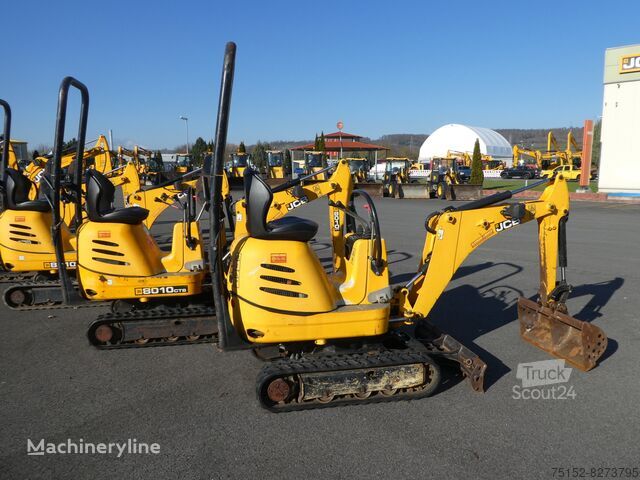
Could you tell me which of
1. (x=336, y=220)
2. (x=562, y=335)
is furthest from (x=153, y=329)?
(x=562, y=335)

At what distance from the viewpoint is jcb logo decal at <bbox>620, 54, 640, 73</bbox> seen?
2480 cm

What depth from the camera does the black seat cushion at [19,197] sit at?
7738mm

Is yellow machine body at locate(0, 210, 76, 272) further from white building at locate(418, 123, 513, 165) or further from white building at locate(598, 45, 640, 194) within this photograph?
white building at locate(418, 123, 513, 165)

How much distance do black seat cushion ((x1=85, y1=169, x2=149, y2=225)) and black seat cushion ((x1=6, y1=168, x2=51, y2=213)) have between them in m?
2.21

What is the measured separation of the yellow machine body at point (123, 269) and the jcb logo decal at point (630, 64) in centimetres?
2633

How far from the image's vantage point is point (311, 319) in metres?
4.34

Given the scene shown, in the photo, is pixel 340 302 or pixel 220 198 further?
pixel 340 302

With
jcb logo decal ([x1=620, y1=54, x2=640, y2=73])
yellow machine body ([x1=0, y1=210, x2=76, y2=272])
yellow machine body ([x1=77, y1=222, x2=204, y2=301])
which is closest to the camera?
yellow machine body ([x1=77, y1=222, x2=204, y2=301])

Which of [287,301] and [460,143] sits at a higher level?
[460,143]

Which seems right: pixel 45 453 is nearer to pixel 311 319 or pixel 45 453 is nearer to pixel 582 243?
pixel 311 319

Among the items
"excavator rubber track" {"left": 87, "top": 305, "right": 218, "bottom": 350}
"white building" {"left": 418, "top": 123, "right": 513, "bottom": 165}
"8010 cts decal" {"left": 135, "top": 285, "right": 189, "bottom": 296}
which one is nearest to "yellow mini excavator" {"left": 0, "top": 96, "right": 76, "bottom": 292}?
"8010 cts decal" {"left": 135, "top": 285, "right": 189, "bottom": 296}

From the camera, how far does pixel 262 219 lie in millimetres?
4219

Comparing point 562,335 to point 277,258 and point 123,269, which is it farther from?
point 123,269

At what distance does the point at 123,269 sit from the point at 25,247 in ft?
8.78
